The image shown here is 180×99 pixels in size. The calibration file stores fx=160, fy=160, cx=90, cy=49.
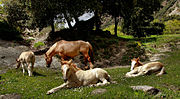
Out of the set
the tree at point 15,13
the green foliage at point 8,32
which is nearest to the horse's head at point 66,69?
the green foliage at point 8,32

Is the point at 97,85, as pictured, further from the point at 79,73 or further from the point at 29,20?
the point at 29,20

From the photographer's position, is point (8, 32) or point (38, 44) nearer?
point (8, 32)

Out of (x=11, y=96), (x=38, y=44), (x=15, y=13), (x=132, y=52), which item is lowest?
(x=132, y=52)

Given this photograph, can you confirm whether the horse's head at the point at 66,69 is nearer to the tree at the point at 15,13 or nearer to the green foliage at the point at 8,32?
the green foliage at the point at 8,32

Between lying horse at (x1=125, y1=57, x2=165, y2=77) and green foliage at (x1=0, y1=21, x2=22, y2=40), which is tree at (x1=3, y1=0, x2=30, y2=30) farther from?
lying horse at (x1=125, y1=57, x2=165, y2=77)

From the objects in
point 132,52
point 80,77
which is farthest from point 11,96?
point 132,52

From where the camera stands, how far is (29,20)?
1215 inches

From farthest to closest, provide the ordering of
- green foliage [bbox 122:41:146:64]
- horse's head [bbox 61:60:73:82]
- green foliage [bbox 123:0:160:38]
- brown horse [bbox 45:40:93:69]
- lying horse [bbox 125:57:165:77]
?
1. green foliage [bbox 123:0:160:38]
2. green foliage [bbox 122:41:146:64]
3. brown horse [bbox 45:40:93:69]
4. lying horse [bbox 125:57:165:77]
5. horse's head [bbox 61:60:73:82]

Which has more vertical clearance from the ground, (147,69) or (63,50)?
(63,50)

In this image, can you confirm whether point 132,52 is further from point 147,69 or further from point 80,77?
point 80,77

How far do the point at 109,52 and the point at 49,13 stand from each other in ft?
43.2

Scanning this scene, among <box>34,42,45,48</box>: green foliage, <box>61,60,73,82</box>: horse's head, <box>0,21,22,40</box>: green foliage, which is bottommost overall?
<box>61,60,73,82</box>: horse's head

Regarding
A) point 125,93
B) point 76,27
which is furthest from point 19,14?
point 125,93

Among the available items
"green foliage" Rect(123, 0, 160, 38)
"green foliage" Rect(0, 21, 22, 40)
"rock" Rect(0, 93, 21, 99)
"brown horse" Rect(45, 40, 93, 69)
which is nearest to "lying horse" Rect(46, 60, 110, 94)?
"rock" Rect(0, 93, 21, 99)
